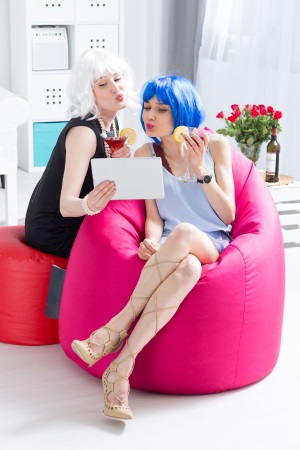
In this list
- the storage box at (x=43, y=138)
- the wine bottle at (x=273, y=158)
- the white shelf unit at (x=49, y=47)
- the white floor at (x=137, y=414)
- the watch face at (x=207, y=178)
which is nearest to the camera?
the white floor at (x=137, y=414)

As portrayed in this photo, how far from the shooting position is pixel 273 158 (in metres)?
4.16

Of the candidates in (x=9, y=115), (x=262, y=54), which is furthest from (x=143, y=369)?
(x=262, y=54)

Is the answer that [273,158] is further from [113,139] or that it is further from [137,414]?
[137,414]

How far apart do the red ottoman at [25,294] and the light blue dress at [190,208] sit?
1.41 feet

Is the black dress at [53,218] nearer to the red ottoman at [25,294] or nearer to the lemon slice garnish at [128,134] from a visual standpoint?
the red ottoman at [25,294]

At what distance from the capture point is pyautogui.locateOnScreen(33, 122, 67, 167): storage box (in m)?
5.81

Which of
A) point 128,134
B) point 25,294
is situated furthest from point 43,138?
point 128,134

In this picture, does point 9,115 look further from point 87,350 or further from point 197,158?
point 87,350

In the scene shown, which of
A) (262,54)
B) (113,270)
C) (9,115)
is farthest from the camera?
(262,54)

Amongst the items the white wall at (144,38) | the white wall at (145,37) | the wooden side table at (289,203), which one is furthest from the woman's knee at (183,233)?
the white wall at (145,37)

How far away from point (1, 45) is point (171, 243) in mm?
3615

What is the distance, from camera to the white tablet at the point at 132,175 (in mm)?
2801

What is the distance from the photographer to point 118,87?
124 inches

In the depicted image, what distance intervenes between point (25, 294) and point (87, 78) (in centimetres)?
80
